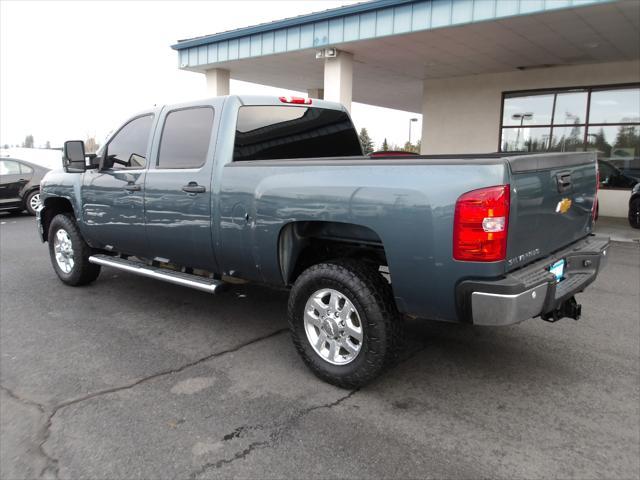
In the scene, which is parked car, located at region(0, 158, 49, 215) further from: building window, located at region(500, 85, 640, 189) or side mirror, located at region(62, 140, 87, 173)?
building window, located at region(500, 85, 640, 189)

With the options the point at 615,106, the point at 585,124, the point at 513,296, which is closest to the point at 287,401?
the point at 513,296

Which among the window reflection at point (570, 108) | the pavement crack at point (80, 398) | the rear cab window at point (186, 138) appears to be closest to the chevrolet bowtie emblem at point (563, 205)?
the pavement crack at point (80, 398)

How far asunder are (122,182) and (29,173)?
1014 cm

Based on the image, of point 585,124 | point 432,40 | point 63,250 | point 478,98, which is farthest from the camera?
point 478,98

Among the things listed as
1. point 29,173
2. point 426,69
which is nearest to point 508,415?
point 426,69

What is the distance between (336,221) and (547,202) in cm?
133

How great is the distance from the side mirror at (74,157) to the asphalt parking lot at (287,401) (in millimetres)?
1474

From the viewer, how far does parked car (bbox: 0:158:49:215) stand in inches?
508

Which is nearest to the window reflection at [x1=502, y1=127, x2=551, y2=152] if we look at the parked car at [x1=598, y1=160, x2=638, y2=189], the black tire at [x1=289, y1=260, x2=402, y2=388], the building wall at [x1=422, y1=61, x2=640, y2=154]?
the building wall at [x1=422, y1=61, x2=640, y2=154]

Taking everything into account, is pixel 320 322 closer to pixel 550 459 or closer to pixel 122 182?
pixel 550 459

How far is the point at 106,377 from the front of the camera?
3637mm

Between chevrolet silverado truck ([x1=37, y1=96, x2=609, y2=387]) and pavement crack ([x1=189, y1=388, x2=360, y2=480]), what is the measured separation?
293mm

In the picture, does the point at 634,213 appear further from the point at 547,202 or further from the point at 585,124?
the point at 547,202

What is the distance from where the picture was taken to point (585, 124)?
1290 centimetres
